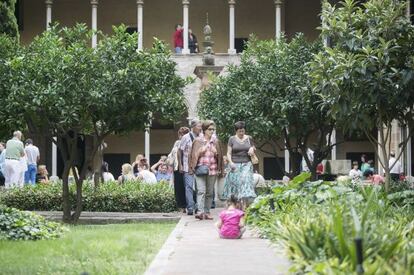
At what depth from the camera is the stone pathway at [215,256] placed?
685 cm

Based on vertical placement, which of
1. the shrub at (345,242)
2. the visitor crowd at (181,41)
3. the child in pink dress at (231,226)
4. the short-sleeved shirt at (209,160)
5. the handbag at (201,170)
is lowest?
the child in pink dress at (231,226)

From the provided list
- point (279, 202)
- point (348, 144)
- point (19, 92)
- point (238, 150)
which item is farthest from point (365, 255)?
point (348, 144)

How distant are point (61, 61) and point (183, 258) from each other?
24.3 feet

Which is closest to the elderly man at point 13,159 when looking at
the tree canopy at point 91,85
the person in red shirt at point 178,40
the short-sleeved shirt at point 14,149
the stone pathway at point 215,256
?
the short-sleeved shirt at point 14,149

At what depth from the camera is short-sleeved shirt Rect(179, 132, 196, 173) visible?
13883 mm

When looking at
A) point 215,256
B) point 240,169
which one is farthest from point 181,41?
point 215,256

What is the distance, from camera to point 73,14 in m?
36.8

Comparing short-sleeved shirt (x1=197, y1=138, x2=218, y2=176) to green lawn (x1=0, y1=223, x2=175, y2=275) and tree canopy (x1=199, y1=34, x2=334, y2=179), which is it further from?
tree canopy (x1=199, y1=34, x2=334, y2=179)

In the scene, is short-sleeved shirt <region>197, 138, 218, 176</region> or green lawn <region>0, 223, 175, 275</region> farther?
short-sleeved shirt <region>197, 138, 218, 176</region>

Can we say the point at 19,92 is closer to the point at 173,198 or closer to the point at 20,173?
the point at 173,198

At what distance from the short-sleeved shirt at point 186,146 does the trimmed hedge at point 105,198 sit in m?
1.93

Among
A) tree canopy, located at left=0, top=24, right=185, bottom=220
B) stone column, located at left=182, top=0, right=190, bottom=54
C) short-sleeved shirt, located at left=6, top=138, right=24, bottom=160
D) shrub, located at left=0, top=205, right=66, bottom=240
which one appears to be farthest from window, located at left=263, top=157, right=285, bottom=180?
shrub, located at left=0, top=205, right=66, bottom=240

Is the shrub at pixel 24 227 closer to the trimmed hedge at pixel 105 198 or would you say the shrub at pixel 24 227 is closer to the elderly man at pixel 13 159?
the trimmed hedge at pixel 105 198

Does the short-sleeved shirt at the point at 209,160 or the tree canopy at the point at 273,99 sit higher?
the tree canopy at the point at 273,99
